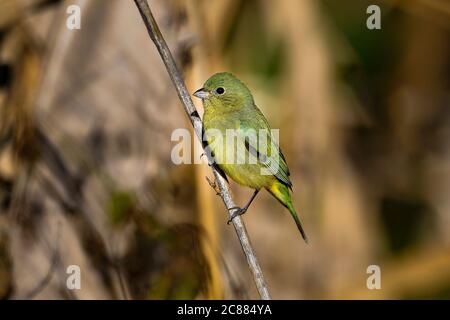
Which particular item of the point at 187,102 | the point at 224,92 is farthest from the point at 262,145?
the point at 187,102

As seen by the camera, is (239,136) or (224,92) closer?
(239,136)

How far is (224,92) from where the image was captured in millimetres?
3857

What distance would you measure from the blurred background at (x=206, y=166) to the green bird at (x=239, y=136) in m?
0.19

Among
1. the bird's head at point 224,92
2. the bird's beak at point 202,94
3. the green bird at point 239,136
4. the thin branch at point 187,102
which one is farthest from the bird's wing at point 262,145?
the thin branch at point 187,102

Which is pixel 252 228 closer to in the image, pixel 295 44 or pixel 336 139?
pixel 336 139

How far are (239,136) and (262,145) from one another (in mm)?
125

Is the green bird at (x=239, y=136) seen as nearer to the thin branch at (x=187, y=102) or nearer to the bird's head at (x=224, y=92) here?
the bird's head at (x=224, y=92)

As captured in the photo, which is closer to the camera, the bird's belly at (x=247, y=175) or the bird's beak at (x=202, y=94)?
the bird's belly at (x=247, y=175)

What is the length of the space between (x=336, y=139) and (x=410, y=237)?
0.94 meters

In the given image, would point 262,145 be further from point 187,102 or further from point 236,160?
point 187,102

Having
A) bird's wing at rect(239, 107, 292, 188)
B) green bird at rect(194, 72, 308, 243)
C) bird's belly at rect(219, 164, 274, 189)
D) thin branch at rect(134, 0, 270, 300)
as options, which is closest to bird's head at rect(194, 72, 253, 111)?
green bird at rect(194, 72, 308, 243)

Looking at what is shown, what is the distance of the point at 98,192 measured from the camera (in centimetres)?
468

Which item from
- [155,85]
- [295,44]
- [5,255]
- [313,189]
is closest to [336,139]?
[313,189]

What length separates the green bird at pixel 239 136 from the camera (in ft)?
12.2
